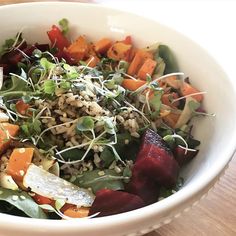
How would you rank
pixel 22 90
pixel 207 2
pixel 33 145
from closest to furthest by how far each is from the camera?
pixel 33 145 < pixel 22 90 < pixel 207 2

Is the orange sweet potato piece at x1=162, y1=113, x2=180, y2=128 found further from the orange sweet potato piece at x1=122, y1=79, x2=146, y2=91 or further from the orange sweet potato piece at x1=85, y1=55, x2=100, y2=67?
the orange sweet potato piece at x1=85, y1=55, x2=100, y2=67

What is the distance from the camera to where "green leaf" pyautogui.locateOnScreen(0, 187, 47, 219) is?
775 mm

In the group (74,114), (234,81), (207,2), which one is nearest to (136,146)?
(74,114)

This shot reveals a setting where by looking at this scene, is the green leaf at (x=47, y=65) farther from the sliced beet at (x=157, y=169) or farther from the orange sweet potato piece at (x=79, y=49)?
the sliced beet at (x=157, y=169)

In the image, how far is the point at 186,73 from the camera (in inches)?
44.4

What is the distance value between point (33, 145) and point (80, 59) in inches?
13.3

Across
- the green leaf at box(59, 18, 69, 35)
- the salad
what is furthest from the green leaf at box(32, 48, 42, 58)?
the green leaf at box(59, 18, 69, 35)

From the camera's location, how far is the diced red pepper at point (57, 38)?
3.92 ft

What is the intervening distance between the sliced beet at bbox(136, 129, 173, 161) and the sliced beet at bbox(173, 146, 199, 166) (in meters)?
0.03

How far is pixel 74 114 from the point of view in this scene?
3.17 ft

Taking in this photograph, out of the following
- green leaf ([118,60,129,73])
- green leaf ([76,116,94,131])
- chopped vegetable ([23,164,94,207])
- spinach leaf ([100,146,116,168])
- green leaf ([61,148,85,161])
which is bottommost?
chopped vegetable ([23,164,94,207])

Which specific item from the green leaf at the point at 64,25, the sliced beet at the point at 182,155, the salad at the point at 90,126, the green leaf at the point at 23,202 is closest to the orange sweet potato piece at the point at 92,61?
the salad at the point at 90,126

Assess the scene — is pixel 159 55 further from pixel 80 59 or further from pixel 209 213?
pixel 209 213

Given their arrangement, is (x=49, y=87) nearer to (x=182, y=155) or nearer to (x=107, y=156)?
(x=107, y=156)
